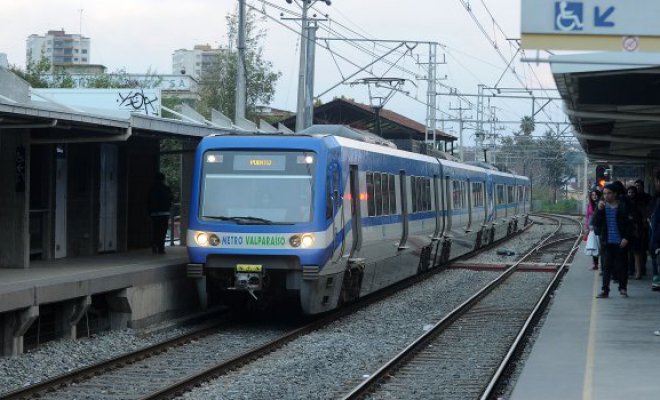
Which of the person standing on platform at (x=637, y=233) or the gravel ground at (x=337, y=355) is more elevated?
the person standing on platform at (x=637, y=233)

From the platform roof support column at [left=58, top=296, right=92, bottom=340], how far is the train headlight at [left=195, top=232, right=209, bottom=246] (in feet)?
6.26

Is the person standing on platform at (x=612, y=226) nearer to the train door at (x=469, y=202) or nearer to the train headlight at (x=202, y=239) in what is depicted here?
the train headlight at (x=202, y=239)

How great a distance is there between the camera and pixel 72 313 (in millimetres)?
14172

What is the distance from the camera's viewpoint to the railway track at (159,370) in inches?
424

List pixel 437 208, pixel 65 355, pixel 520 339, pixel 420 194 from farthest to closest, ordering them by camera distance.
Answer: pixel 437 208 < pixel 420 194 < pixel 520 339 < pixel 65 355

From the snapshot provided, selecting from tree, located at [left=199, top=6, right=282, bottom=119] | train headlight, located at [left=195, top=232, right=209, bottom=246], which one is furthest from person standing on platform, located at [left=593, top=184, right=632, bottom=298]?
tree, located at [left=199, top=6, right=282, bottom=119]

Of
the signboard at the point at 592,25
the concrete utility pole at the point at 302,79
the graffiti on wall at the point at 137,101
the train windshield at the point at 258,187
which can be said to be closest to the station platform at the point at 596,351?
the signboard at the point at 592,25

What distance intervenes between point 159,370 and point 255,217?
3.66 metres

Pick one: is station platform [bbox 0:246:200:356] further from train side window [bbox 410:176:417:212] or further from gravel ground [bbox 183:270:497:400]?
train side window [bbox 410:176:417:212]

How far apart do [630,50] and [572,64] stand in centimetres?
206

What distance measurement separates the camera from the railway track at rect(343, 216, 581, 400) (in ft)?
36.6

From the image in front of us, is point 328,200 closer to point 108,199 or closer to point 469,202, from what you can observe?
point 108,199

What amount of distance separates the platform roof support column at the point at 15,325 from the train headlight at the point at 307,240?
3.82 meters

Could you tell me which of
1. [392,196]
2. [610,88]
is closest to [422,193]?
[392,196]
